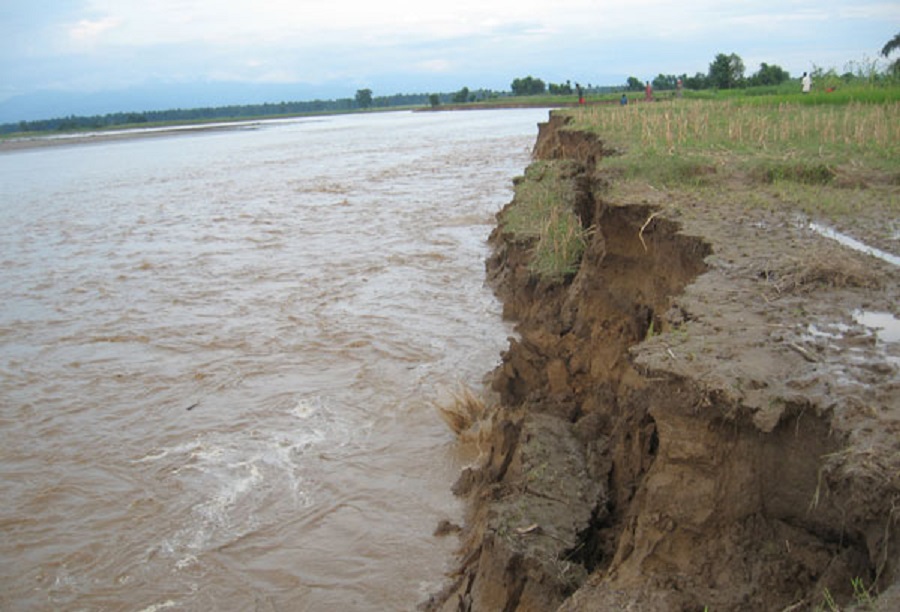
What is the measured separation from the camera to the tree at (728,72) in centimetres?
4028

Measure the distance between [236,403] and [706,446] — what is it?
5883mm

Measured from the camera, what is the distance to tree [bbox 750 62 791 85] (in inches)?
1668

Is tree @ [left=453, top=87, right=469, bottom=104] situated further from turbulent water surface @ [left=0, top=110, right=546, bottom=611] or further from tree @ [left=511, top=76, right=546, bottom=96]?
turbulent water surface @ [left=0, top=110, right=546, bottom=611]

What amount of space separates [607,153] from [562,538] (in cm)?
812

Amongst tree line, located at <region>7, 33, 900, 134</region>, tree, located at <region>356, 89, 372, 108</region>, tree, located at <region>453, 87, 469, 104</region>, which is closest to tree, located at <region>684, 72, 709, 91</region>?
tree line, located at <region>7, 33, 900, 134</region>

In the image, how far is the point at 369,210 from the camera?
19.3 metres

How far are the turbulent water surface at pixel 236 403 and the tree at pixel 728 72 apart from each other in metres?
27.9

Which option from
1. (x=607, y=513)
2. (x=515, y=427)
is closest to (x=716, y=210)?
(x=515, y=427)

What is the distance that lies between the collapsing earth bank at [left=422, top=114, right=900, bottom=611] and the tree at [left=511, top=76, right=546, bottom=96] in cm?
9403

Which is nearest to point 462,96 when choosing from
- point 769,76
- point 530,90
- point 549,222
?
point 530,90

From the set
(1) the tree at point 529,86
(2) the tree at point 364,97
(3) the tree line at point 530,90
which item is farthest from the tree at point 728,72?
(2) the tree at point 364,97

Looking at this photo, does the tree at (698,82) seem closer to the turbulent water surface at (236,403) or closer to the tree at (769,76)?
the tree at (769,76)

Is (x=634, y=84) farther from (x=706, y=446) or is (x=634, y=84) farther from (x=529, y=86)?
(x=706, y=446)

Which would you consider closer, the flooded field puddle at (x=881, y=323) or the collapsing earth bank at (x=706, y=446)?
the collapsing earth bank at (x=706, y=446)
